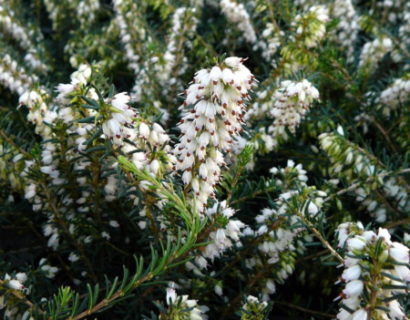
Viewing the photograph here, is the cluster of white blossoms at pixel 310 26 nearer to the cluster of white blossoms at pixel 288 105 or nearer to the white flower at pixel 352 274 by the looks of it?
the cluster of white blossoms at pixel 288 105

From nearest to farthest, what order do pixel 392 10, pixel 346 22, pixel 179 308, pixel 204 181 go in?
pixel 179 308
pixel 204 181
pixel 346 22
pixel 392 10

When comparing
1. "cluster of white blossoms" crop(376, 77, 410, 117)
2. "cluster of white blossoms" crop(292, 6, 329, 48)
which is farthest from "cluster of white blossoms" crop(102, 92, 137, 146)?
"cluster of white blossoms" crop(376, 77, 410, 117)

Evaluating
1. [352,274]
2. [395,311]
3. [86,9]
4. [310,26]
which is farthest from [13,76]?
[395,311]

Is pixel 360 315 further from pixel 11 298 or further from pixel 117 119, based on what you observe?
pixel 11 298

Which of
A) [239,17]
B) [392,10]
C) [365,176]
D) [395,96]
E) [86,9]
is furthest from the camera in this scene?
[392,10]

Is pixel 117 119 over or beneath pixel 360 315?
over

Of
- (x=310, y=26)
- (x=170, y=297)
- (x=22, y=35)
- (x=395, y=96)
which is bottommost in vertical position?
(x=170, y=297)

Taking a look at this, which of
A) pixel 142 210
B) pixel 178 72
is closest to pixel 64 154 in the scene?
pixel 142 210

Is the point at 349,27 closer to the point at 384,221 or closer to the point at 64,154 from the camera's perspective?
the point at 384,221
